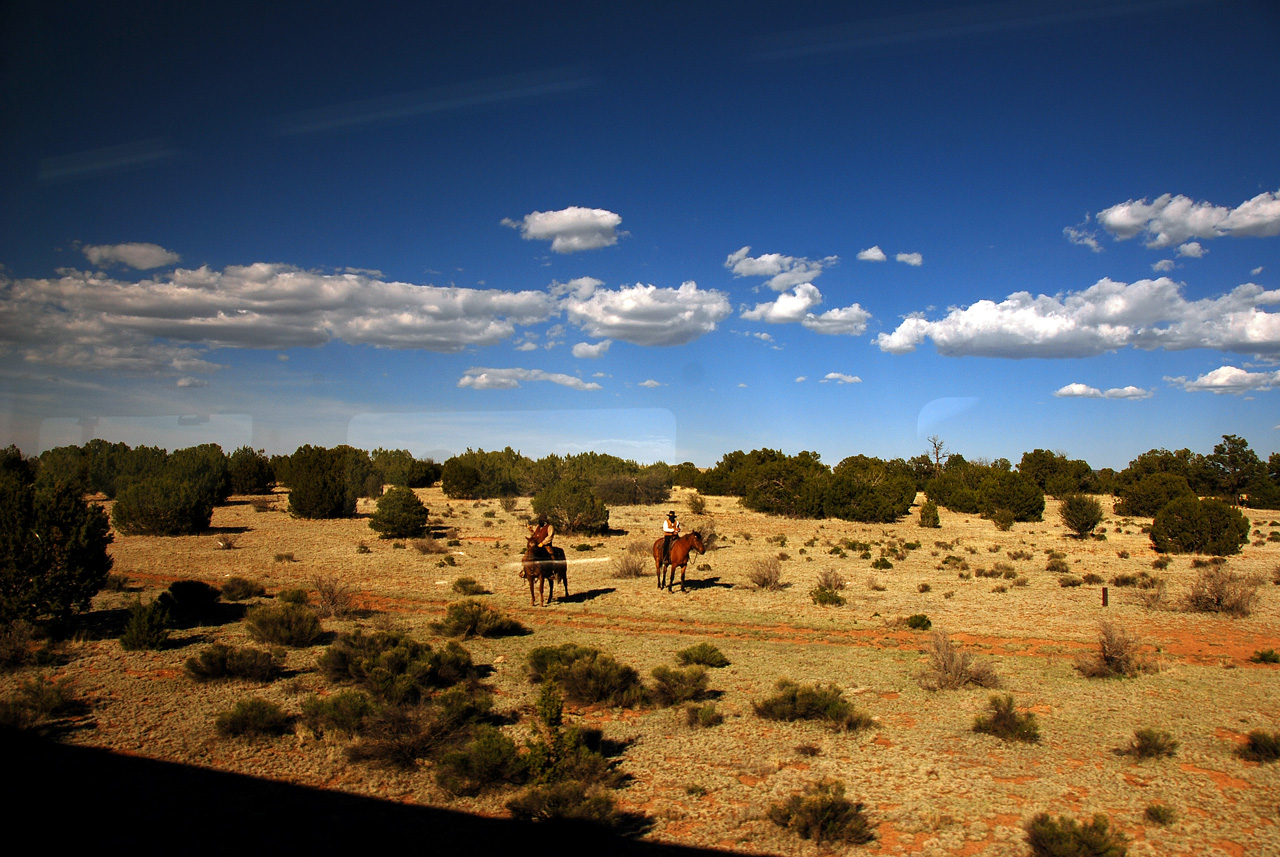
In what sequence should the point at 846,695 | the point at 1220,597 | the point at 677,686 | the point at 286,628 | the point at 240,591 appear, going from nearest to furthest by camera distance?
the point at 677,686 < the point at 846,695 < the point at 286,628 < the point at 240,591 < the point at 1220,597

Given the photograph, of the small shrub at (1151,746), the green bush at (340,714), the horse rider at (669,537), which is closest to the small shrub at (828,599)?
the horse rider at (669,537)

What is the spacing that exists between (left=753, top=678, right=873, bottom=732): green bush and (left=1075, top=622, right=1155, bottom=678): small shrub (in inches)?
190

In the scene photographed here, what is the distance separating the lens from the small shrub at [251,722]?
719cm

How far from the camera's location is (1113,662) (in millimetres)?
10742

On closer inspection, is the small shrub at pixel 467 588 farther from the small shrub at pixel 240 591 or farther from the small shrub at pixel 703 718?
the small shrub at pixel 703 718

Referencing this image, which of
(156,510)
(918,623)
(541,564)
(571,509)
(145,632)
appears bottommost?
(918,623)

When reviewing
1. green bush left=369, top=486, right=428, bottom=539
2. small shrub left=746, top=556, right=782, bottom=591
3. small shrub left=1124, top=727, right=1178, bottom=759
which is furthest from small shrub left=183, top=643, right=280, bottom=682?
green bush left=369, top=486, right=428, bottom=539

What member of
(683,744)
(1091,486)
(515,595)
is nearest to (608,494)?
(515,595)

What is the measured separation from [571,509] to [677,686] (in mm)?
23089

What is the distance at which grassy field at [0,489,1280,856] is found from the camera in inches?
241

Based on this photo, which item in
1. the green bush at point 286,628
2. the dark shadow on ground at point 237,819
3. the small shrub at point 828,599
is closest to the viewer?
the dark shadow on ground at point 237,819

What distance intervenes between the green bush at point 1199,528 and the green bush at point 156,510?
4053 cm

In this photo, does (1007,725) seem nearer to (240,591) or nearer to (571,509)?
(240,591)

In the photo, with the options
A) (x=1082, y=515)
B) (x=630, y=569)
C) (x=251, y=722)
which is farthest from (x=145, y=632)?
(x=1082, y=515)
